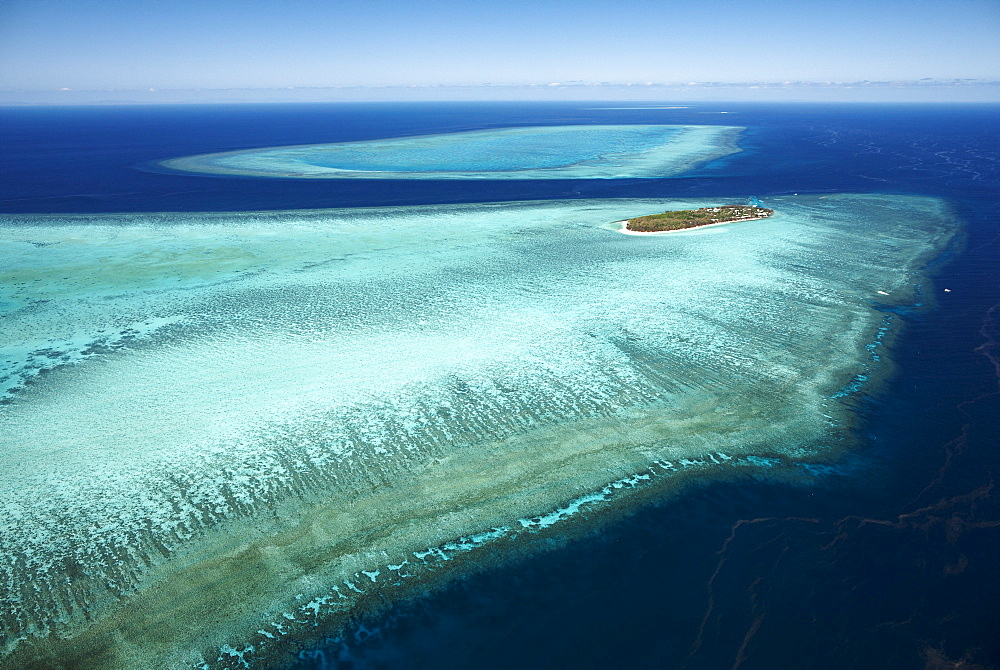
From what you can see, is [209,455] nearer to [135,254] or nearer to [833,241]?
[135,254]

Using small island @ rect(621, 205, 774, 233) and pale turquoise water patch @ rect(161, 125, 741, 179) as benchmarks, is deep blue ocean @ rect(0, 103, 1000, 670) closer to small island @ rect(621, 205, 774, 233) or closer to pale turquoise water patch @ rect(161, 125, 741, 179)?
small island @ rect(621, 205, 774, 233)

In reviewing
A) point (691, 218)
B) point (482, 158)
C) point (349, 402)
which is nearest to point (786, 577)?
point (349, 402)

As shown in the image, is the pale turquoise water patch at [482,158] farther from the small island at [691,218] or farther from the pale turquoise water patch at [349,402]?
the pale turquoise water patch at [349,402]

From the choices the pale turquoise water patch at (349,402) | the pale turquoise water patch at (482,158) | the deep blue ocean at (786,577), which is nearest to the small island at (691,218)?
the pale turquoise water patch at (349,402)

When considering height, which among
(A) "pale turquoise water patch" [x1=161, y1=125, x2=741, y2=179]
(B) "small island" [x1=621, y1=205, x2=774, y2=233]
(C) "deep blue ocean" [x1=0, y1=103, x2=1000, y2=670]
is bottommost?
(C) "deep blue ocean" [x1=0, y1=103, x2=1000, y2=670]

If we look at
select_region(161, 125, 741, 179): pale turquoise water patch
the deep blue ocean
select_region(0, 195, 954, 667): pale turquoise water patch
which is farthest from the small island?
select_region(161, 125, 741, 179): pale turquoise water patch
